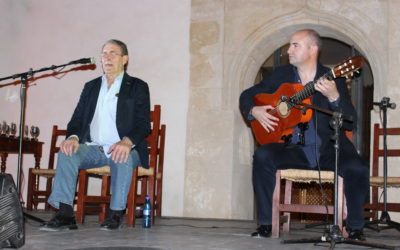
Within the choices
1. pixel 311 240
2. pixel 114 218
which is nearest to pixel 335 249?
pixel 311 240

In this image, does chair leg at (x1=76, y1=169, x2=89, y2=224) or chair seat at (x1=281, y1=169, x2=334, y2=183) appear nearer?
chair seat at (x1=281, y1=169, x2=334, y2=183)

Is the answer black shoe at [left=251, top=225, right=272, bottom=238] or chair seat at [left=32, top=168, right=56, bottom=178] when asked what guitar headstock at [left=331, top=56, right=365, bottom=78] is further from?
chair seat at [left=32, top=168, right=56, bottom=178]

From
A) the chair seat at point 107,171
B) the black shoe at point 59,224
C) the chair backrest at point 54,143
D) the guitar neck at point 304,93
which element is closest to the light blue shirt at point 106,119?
the chair seat at point 107,171

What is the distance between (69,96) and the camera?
648cm

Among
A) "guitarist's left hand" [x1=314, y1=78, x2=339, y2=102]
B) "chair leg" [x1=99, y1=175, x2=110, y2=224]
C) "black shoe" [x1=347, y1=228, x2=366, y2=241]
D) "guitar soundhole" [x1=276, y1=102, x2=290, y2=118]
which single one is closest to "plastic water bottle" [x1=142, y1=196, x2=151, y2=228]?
"chair leg" [x1=99, y1=175, x2=110, y2=224]

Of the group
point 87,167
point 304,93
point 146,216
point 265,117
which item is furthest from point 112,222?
point 304,93

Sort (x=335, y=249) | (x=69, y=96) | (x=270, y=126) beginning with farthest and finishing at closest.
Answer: (x=69, y=96) → (x=270, y=126) → (x=335, y=249)

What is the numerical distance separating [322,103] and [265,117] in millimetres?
348

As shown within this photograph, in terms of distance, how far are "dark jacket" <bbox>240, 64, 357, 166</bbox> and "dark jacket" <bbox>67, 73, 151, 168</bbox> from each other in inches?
33.0

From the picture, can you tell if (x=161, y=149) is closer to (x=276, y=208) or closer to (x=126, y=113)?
(x=126, y=113)

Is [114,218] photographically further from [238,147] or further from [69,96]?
[69,96]

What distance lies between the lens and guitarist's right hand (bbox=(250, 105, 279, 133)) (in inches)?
136

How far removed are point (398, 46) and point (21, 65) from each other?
4.19 metres

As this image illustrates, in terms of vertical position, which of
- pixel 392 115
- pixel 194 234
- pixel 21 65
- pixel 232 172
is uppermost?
pixel 21 65
